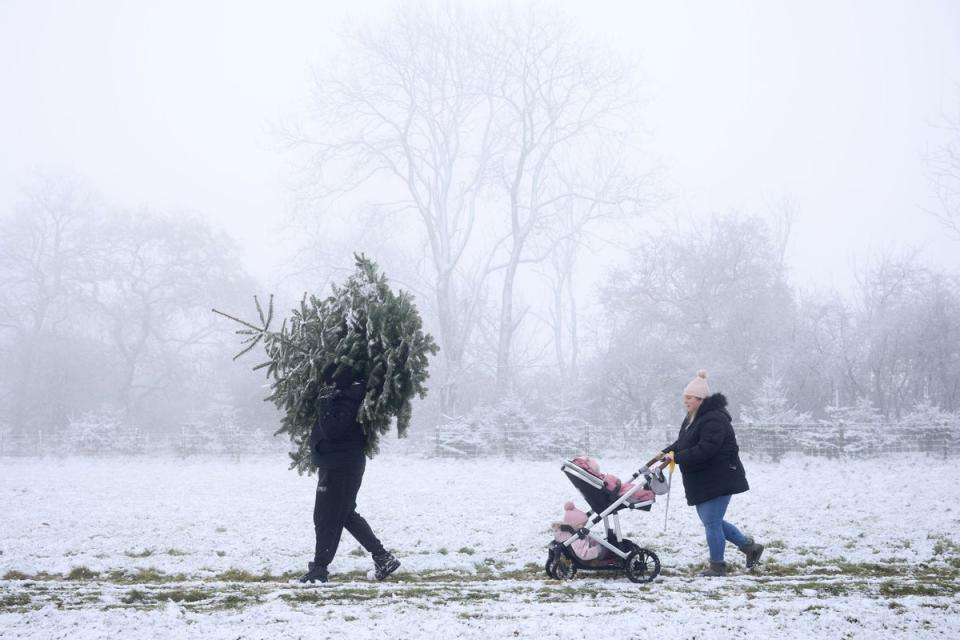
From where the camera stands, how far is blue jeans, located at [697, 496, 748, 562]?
20.6 feet

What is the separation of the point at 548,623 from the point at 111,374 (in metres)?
34.7

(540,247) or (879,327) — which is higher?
(540,247)

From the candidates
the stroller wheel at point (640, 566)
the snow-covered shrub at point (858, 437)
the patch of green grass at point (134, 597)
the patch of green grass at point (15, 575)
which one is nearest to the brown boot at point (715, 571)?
the stroller wheel at point (640, 566)

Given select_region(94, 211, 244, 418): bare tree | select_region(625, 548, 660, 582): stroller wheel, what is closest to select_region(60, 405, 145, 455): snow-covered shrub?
select_region(94, 211, 244, 418): bare tree

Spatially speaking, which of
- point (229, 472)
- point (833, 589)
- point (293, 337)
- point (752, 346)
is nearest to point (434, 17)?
point (752, 346)

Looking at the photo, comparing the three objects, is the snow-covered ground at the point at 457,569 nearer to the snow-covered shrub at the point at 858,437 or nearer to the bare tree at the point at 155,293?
the snow-covered shrub at the point at 858,437

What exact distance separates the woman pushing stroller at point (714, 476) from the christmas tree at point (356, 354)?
7.48ft

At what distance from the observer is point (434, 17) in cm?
3017

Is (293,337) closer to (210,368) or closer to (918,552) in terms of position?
(918,552)

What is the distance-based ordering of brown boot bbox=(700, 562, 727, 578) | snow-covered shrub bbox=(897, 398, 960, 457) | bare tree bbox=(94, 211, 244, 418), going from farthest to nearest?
bare tree bbox=(94, 211, 244, 418), snow-covered shrub bbox=(897, 398, 960, 457), brown boot bbox=(700, 562, 727, 578)

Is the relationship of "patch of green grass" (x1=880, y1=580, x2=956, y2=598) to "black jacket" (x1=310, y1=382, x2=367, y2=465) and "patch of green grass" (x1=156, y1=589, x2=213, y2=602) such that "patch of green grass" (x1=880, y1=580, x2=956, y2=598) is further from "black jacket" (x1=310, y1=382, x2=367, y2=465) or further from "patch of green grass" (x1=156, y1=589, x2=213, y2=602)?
"patch of green grass" (x1=156, y1=589, x2=213, y2=602)

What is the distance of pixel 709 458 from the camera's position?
635 centimetres

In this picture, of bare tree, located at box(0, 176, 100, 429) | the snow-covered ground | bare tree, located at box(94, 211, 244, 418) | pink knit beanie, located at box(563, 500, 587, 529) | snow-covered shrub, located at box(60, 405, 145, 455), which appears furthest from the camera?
bare tree, located at box(94, 211, 244, 418)

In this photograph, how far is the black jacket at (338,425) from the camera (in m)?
6.08
